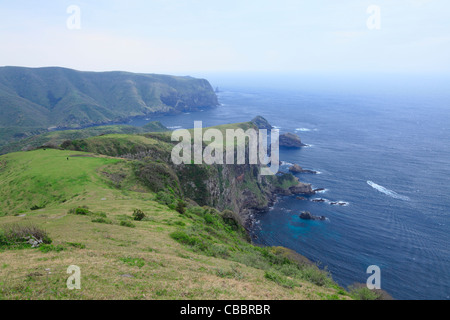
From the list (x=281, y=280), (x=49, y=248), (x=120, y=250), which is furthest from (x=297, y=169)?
(x=49, y=248)

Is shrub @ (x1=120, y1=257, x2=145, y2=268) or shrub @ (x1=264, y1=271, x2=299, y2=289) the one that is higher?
shrub @ (x1=120, y1=257, x2=145, y2=268)

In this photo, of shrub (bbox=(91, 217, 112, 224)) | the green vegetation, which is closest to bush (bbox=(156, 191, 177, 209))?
the green vegetation

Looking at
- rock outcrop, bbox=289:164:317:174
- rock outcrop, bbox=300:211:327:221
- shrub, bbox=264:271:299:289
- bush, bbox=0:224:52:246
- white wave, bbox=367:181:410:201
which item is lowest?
rock outcrop, bbox=300:211:327:221

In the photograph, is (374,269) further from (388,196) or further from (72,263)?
(72,263)

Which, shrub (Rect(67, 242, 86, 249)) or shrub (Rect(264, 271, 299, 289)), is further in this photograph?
shrub (Rect(264, 271, 299, 289))

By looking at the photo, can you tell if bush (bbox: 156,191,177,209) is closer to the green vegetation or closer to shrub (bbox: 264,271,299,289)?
the green vegetation

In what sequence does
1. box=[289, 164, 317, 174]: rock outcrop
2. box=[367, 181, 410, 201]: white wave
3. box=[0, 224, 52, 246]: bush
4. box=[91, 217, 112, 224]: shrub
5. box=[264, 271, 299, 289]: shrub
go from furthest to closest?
box=[289, 164, 317, 174]: rock outcrop < box=[367, 181, 410, 201]: white wave < box=[91, 217, 112, 224]: shrub < box=[264, 271, 299, 289]: shrub < box=[0, 224, 52, 246]: bush

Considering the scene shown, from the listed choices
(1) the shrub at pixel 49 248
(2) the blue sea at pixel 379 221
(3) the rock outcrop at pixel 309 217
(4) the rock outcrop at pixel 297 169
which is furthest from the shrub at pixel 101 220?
(4) the rock outcrop at pixel 297 169

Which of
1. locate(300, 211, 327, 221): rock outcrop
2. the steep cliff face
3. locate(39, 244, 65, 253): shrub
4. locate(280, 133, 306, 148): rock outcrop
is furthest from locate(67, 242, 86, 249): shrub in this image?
locate(280, 133, 306, 148): rock outcrop

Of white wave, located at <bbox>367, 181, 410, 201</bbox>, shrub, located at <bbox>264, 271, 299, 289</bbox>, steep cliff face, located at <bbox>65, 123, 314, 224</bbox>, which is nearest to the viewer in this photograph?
shrub, located at <bbox>264, 271, 299, 289</bbox>

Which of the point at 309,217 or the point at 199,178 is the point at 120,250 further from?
the point at 309,217

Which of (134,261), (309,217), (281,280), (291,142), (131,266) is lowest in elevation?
(309,217)
